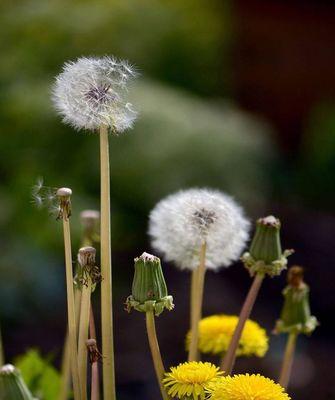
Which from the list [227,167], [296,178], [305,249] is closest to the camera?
[227,167]

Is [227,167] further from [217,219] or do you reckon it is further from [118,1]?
[217,219]

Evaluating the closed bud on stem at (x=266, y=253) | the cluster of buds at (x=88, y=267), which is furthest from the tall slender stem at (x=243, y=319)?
the cluster of buds at (x=88, y=267)

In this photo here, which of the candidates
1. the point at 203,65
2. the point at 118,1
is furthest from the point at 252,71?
the point at 118,1

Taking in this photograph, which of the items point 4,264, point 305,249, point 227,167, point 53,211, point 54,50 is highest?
point 54,50

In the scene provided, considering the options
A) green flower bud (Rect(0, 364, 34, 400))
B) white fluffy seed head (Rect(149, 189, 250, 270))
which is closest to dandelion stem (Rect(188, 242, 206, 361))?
white fluffy seed head (Rect(149, 189, 250, 270))

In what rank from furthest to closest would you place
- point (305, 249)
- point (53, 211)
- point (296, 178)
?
point (296, 178), point (305, 249), point (53, 211)
